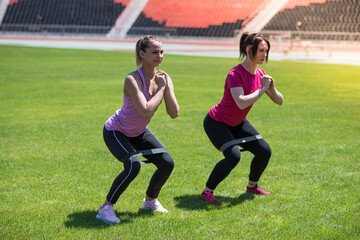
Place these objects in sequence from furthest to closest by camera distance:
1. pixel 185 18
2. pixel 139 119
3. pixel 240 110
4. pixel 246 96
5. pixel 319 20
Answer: pixel 185 18 → pixel 319 20 → pixel 240 110 → pixel 246 96 → pixel 139 119

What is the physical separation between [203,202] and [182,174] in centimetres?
114

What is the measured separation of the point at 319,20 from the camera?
50938mm

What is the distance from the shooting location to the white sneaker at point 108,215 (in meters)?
4.53

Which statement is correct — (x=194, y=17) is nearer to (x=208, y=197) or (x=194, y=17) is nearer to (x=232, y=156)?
(x=208, y=197)

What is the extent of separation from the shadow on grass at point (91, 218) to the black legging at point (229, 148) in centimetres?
83

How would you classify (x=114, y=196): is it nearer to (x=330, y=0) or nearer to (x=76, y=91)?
(x=76, y=91)

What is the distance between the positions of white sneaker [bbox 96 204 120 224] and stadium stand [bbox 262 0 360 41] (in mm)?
44451

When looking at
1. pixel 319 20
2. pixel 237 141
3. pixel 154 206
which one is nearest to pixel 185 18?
pixel 319 20

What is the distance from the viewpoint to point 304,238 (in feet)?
14.1

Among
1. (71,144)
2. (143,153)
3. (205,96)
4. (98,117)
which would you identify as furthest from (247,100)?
(205,96)

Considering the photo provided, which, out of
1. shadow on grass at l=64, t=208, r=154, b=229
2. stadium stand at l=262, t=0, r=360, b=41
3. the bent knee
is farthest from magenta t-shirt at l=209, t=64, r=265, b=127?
stadium stand at l=262, t=0, r=360, b=41

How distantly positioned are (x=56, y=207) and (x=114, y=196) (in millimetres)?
791

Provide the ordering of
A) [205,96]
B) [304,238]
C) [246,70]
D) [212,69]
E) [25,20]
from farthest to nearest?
[25,20] < [212,69] < [205,96] < [246,70] < [304,238]

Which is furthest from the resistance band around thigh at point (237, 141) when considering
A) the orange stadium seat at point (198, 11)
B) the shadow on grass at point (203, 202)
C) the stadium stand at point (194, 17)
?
the orange stadium seat at point (198, 11)
